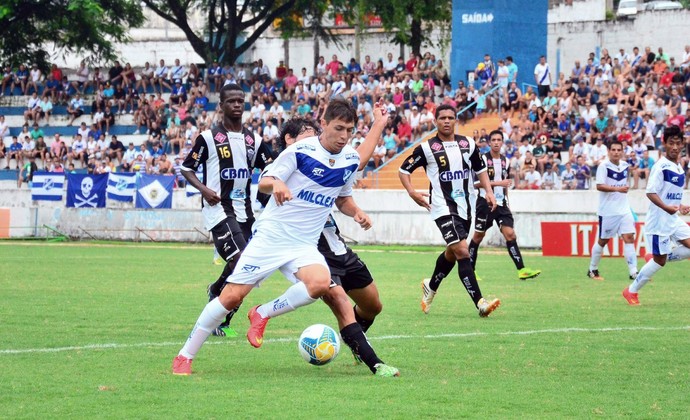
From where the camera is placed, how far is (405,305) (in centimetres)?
1581

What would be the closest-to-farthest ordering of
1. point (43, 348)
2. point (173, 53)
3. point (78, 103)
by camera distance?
point (43, 348), point (78, 103), point (173, 53)

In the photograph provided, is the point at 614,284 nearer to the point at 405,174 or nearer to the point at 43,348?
the point at 405,174

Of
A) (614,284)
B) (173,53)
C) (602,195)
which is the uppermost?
(173,53)

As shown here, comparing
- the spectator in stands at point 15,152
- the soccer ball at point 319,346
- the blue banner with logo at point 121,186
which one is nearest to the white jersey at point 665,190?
the soccer ball at point 319,346

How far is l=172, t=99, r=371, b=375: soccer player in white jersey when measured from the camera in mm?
8977

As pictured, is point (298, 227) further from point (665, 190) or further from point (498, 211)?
point (498, 211)

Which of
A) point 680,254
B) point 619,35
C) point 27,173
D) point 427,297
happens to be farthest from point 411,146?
point 427,297

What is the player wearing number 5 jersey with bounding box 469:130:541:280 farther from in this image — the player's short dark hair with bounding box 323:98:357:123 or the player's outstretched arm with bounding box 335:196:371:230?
the player's short dark hair with bounding box 323:98:357:123

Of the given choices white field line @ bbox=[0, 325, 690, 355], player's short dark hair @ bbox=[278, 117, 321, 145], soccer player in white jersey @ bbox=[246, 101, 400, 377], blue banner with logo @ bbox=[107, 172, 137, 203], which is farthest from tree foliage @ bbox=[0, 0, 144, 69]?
soccer player in white jersey @ bbox=[246, 101, 400, 377]

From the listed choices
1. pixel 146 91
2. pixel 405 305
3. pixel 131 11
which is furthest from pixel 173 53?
pixel 405 305

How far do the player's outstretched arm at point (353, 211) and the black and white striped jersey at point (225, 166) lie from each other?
2.85m

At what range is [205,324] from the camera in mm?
9086

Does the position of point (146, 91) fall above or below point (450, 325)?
above

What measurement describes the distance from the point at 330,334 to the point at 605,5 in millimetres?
47897
